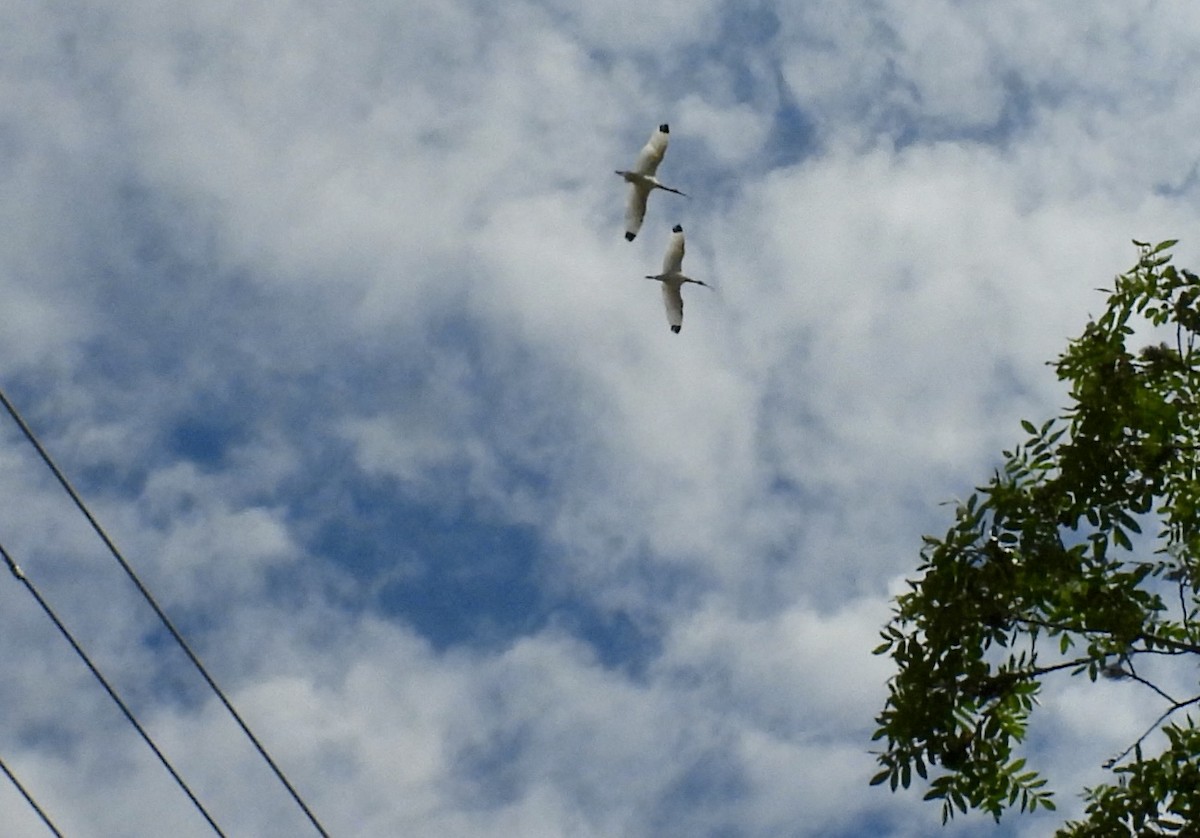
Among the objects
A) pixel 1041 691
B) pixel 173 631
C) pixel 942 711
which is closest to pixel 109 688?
pixel 173 631

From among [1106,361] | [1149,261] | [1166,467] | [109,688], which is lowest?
[109,688]

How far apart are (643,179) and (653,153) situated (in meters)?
0.34

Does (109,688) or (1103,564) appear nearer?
(109,688)

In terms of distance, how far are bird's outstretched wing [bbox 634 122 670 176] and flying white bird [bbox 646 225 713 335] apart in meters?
0.96

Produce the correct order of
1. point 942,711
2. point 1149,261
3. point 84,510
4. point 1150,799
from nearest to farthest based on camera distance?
point 84,510
point 1150,799
point 942,711
point 1149,261

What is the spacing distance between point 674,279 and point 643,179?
1.52 meters

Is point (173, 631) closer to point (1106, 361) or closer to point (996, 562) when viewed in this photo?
point (996, 562)

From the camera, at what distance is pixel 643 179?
59.5 ft

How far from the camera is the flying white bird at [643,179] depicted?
1797cm

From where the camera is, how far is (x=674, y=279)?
62.5 feet

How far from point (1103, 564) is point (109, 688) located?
21.1ft

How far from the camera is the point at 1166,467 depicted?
10023 mm

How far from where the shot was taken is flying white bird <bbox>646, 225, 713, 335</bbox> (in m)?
18.8

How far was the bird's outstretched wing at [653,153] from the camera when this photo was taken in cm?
1797
